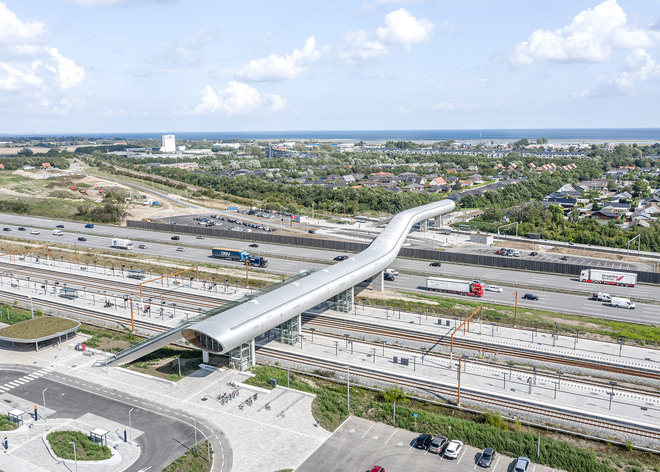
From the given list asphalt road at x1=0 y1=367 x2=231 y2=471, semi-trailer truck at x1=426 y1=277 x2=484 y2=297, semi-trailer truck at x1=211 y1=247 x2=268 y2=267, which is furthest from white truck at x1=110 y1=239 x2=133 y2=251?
semi-trailer truck at x1=426 y1=277 x2=484 y2=297

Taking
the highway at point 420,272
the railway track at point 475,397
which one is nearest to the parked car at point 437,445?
the railway track at point 475,397

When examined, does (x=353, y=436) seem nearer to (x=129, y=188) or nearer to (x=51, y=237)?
(x=51, y=237)

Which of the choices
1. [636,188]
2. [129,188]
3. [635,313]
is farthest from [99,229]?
[636,188]

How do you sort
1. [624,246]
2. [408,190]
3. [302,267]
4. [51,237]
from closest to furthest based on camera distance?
[302,267] → [624,246] → [51,237] → [408,190]

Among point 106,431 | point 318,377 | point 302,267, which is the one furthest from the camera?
point 302,267

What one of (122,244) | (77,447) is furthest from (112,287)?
(77,447)

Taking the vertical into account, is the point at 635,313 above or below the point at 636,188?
below
